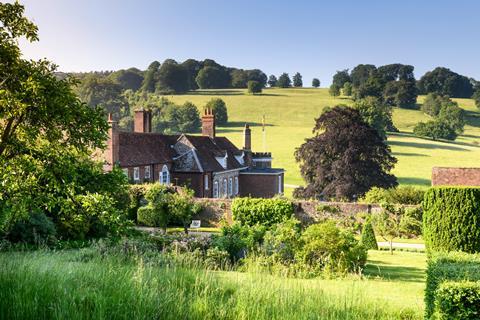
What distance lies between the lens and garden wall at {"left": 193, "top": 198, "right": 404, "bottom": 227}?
107 feet

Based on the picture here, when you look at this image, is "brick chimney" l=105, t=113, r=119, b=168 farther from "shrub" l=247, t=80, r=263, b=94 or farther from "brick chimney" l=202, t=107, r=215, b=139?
"shrub" l=247, t=80, r=263, b=94

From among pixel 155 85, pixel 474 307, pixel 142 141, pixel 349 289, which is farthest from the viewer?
pixel 155 85

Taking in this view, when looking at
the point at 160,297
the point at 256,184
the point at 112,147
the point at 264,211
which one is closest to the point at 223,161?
the point at 256,184

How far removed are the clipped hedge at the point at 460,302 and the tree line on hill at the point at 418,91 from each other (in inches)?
2828

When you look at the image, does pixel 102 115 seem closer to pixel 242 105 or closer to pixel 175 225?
pixel 175 225

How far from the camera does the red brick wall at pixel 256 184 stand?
5119cm

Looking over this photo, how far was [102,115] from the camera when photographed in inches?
376

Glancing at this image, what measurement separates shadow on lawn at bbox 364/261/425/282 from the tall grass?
742 centimetres

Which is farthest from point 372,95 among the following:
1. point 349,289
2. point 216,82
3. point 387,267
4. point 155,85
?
point 349,289

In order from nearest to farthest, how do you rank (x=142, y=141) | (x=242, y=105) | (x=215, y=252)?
1. (x=215, y=252)
2. (x=142, y=141)
3. (x=242, y=105)

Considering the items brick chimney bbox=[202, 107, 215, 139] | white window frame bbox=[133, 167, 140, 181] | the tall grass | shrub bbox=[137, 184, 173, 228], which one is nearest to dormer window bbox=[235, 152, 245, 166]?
brick chimney bbox=[202, 107, 215, 139]

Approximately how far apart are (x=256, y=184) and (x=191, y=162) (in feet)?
32.0

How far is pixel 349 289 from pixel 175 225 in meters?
27.0

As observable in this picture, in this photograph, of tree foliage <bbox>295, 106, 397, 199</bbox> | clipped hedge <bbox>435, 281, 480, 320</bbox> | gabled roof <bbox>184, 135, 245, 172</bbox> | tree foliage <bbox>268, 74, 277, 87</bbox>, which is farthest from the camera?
tree foliage <bbox>268, 74, 277, 87</bbox>
